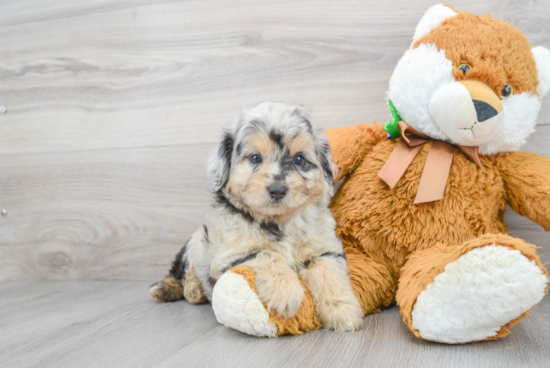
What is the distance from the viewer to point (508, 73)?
1587mm

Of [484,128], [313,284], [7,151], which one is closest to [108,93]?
[7,151]

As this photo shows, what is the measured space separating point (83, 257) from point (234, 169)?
1.59 metres

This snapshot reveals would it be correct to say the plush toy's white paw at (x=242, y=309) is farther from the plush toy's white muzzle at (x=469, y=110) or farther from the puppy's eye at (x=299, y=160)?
the plush toy's white muzzle at (x=469, y=110)

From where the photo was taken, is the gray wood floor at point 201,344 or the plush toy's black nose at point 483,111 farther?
the plush toy's black nose at point 483,111

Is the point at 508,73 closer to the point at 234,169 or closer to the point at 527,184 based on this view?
the point at 527,184

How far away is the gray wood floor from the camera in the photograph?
122 centimetres

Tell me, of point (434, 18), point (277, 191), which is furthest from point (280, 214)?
point (434, 18)

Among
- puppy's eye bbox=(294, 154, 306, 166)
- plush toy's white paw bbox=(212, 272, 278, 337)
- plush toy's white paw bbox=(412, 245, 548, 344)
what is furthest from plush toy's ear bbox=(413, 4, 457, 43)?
plush toy's white paw bbox=(212, 272, 278, 337)

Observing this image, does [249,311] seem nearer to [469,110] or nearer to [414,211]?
[414,211]

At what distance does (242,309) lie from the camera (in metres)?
1.40

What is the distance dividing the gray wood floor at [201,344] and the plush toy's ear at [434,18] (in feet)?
3.64

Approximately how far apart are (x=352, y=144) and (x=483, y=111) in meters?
0.52

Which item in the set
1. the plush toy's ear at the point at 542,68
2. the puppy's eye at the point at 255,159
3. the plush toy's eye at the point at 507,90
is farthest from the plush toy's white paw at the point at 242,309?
the plush toy's ear at the point at 542,68

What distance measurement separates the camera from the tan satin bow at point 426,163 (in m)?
1.64
